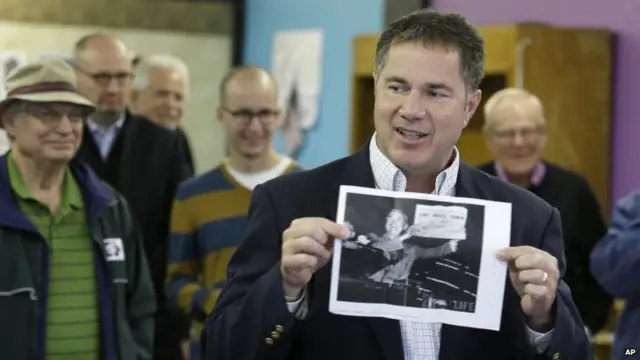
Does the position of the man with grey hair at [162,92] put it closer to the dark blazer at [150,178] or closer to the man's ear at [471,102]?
the dark blazer at [150,178]

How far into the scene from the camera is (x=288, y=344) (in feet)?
5.93

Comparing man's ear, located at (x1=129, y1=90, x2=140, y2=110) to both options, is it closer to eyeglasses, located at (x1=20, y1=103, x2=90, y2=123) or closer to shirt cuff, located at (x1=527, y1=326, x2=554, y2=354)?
eyeglasses, located at (x1=20, y1=103, x2=90, y2=123)

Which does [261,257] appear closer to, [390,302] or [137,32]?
[390,302]

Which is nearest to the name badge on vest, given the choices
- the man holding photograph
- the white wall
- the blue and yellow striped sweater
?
the blue and yellow striped sweater

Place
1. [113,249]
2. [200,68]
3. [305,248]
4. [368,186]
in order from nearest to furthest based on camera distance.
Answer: [305,248] → [368,186] → [113,249] → [200,68]

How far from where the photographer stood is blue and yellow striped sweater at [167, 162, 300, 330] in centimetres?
359

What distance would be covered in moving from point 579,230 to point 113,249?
65.7 inches

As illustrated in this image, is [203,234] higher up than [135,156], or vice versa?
[135,156]

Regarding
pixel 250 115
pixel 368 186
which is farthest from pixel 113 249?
pixel 368 186

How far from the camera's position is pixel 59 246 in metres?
3.15

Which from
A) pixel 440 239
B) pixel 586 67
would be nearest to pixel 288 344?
pixel 440 239

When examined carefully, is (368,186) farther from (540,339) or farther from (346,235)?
(540,339)

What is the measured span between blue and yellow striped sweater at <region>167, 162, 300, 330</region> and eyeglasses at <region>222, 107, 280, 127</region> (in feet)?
0.53

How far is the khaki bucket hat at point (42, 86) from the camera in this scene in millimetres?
3271
